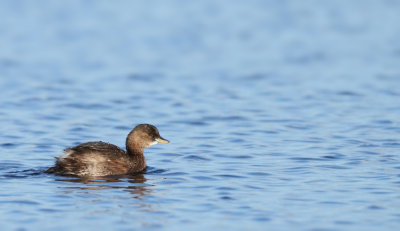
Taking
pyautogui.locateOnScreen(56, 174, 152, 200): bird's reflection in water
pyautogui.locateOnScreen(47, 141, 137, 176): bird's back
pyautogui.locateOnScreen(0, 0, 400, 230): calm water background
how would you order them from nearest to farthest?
pyautogui.locateOnScreen(0, 0, 400, 230): calm water background
pyautogui.locateOnScreen(56, 174, 152, 200): bird's reflection in water
pyautogui.locateOnScreen(47, 141, 137, 176): bird's back

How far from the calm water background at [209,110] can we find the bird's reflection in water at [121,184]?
0.10ft

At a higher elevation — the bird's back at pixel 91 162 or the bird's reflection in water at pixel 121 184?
the bird's back at pixel 91 162

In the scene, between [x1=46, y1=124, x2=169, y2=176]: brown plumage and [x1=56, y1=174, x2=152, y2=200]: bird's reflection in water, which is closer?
[x1=56, y1=174, x2=152, y2=200]: bird's reflection in water

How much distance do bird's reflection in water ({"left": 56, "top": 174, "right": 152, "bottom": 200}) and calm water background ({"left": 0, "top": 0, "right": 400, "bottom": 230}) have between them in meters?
0.03

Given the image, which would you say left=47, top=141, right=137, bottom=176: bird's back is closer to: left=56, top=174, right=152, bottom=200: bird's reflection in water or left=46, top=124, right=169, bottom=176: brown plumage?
left=46, top=124, right=169, bottom=176: brown plumage

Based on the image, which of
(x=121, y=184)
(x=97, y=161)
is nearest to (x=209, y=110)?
(x=97, y=161)

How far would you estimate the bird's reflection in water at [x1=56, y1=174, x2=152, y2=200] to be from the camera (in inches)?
456

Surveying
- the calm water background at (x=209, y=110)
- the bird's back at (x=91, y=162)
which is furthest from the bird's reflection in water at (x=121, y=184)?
the bird's back at (x=91, y=162)

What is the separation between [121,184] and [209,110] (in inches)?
265

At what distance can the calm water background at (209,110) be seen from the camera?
10602mm

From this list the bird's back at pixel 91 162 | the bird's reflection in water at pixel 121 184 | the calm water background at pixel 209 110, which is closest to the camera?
the calm water background at pixel 209 110

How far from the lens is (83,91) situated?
2052 cm

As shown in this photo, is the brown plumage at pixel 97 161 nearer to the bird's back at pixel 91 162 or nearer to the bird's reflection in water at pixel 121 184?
the bird's back at pixel 91 162

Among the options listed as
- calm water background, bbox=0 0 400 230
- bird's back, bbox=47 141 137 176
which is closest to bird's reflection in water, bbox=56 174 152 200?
calm water background, bbox=0 0 400 230
